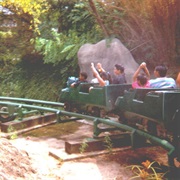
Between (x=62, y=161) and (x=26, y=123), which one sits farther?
(x=26, y=123)

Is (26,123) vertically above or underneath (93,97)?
underneath

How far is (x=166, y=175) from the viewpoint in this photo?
398cm

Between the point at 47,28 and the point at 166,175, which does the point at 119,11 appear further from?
the point at 166,175

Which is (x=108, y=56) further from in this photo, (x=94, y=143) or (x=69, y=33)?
(x=94, y=143)

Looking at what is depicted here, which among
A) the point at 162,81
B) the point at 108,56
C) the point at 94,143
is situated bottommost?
the point at 94,143

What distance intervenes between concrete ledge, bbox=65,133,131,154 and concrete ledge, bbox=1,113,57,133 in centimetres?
253

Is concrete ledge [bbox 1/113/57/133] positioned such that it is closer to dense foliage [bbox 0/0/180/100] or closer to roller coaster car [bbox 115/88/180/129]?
dense foliage [bbox 0/0/180/100]

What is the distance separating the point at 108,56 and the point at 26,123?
3.49 meters

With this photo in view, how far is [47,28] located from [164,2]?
6.83 m

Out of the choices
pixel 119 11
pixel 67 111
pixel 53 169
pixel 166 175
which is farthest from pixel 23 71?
pixel 166 175

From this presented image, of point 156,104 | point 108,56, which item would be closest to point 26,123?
point 108,56

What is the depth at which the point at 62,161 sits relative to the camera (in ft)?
15.9

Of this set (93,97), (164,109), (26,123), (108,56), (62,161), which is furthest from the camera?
(108,56)

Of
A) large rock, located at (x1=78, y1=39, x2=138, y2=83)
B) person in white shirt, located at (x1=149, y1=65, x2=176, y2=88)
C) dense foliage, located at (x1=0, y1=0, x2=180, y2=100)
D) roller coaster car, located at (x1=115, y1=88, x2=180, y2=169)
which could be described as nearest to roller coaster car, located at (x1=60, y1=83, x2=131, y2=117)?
person in white shirt, located at (x1=149, y1=65, x2=176, y2=88)
